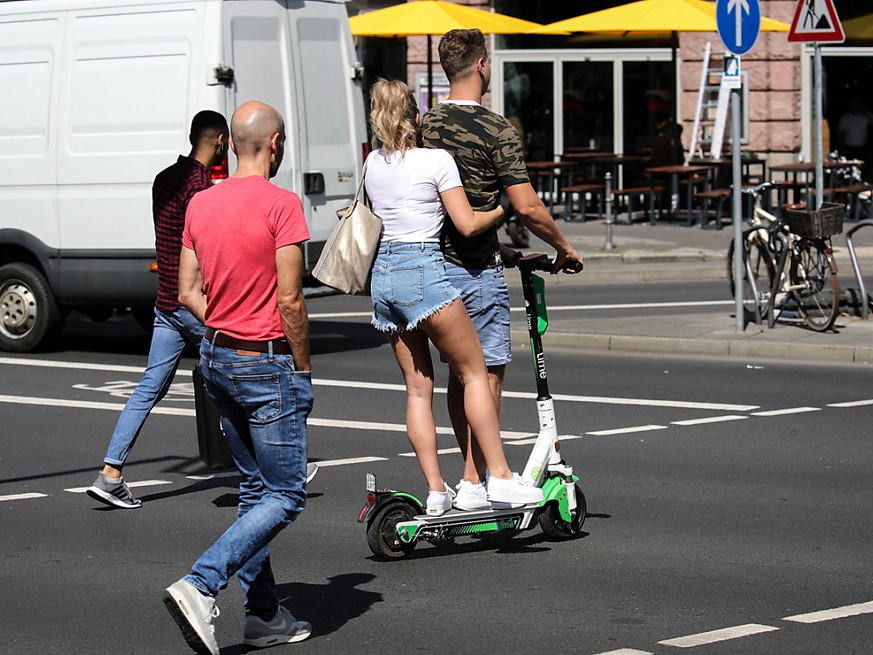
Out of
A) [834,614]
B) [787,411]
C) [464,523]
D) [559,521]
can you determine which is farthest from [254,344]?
[787,411]

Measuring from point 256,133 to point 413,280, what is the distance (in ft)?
4.25

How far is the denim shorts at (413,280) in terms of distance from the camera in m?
6.38

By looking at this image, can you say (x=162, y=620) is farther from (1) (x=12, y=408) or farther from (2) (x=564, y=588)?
(1) (x=12, y=408)

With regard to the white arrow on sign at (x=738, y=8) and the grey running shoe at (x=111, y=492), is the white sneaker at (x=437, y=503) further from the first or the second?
the white arrow on sign at (x=738, y=8)

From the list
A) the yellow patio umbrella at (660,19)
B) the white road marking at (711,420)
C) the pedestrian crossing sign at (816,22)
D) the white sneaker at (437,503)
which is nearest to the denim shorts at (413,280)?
the white sneaker at (437,503)

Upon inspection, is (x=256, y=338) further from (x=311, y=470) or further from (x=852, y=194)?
(x=852, y=194)

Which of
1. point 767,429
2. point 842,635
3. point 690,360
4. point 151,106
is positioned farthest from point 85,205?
point 842,635

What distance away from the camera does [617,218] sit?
25.1 m

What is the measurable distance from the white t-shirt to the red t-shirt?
1.13m

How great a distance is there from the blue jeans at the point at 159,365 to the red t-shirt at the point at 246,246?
2689 millimetres

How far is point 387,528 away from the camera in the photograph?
652cm

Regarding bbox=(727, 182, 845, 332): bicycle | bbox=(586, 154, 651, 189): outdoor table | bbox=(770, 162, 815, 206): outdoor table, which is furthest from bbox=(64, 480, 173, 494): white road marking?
bbox=(586, 154, 651, 189): outdoor table

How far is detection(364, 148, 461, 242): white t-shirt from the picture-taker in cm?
635

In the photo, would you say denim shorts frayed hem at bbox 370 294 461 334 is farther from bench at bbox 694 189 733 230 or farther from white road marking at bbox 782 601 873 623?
bench at bbox 694 189 733 230
